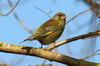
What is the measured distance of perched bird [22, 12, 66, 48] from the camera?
414 centimetres

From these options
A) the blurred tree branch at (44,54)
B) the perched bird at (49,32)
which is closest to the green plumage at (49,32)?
the perched bird at (49,32)

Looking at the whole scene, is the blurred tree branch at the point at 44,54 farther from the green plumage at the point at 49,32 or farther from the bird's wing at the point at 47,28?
the bird's wing at the point at 47,28

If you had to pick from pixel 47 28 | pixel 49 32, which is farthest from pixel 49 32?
pixel 47 28

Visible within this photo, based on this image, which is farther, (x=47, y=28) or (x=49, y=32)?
(x=47, y=28)

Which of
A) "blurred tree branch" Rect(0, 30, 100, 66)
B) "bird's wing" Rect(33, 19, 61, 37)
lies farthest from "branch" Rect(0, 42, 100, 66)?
"bird's wing" Rect(33, 19, 61, 37)

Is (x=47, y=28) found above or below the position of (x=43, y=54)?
above

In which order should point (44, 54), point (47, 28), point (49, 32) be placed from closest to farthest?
1. point (44, 54)
2. point (49, 32)
3. point (47, 28)

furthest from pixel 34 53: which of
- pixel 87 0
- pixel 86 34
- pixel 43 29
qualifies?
pixel 43 29

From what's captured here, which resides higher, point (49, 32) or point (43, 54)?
point (49, 32)

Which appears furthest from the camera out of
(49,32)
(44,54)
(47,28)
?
(47,28)

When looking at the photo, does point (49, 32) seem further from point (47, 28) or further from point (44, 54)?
point (44, 54)

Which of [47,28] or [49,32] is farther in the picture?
[47,28]

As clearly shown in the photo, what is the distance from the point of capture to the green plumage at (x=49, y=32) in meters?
4.15

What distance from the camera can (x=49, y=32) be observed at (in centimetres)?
440
